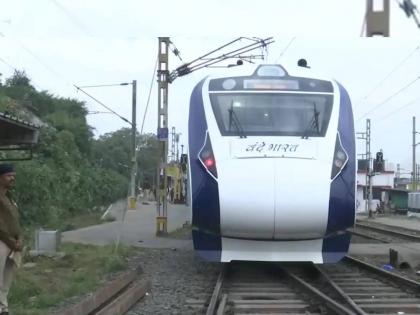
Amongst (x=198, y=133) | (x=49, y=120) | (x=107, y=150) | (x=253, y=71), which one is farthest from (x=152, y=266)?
(x=107, y=150)

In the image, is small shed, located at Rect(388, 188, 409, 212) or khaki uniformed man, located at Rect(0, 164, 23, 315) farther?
small shed, located at Rect(388, 188, 409, 212)

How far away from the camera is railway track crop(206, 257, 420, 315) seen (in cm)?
811

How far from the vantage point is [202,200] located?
32.4 feet

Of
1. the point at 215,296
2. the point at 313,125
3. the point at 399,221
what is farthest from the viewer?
the point at 399,221

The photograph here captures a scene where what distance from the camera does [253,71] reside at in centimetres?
1114

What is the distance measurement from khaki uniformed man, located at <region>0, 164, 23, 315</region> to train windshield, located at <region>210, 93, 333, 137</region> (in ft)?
13.8

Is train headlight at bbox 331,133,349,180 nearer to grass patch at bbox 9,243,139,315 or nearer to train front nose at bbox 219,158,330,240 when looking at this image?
train front nose at bbox 219,158,330,240

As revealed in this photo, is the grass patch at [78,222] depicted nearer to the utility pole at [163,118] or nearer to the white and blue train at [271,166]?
the utility pole at [163,118]

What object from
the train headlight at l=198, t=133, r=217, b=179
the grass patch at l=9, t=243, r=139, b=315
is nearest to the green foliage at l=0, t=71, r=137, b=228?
the grass patch at l=9, t=243, r=139, b=315

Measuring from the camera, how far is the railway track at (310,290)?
8109mm

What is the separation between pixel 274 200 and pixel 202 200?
3.66 ft

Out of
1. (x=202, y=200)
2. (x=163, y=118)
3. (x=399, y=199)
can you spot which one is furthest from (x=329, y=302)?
(x=399, y=199)

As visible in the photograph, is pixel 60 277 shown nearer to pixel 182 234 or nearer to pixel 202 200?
pixel 202 200

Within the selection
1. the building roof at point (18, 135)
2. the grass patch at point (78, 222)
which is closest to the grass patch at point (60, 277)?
the building roof at point (18, 135)
